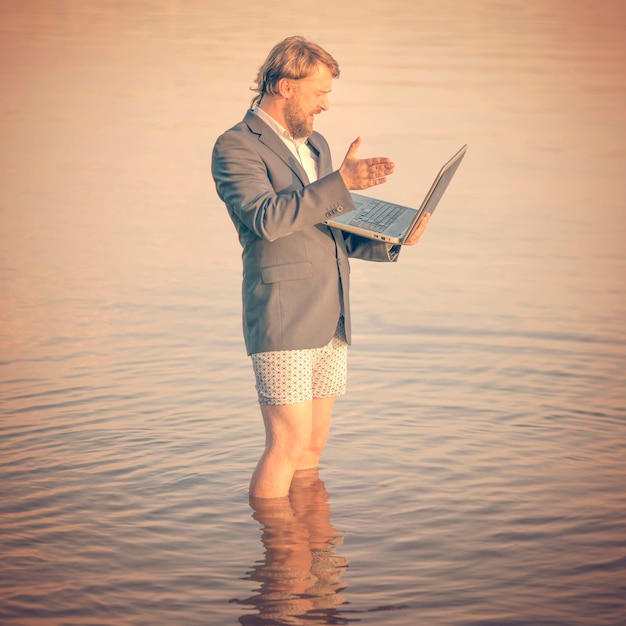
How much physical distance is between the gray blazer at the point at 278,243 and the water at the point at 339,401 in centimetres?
81

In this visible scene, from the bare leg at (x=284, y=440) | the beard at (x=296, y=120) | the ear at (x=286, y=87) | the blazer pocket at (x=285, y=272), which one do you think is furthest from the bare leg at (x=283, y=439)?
the ear at (x=286, y=87)

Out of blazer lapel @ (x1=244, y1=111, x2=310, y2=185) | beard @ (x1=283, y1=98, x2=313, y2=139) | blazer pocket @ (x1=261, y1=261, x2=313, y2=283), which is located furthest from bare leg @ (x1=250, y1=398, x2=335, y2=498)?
beard @ (x1=283, y1=98, x2=313, y2=139)

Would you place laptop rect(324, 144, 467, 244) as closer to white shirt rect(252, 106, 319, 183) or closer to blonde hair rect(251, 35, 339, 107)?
white shirt rect(252, 106, 319, 183)

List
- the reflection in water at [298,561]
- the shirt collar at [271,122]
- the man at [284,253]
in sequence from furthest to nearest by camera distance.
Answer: the shirt collar at [271,122] → the man at [284,253] → the reflection in water at [298,561]

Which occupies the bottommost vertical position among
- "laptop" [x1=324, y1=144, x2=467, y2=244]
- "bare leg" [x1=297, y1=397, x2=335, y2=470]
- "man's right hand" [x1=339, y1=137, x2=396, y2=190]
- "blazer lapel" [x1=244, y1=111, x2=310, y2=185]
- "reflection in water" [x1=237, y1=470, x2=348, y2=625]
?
"reflection in water" [x1=237, y1=470, x2=348, y2=625]

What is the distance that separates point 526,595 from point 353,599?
1.84ft

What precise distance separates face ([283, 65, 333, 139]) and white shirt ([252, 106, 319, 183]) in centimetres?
4

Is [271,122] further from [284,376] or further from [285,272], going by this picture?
[284,376]

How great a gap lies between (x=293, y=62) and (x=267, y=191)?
465 mm

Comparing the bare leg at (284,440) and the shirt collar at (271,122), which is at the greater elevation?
the shirt collar at (271,122)

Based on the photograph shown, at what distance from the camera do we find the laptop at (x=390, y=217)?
3967 mm

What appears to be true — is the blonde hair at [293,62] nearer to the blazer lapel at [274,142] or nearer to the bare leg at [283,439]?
the blazer lapel at [274,142]

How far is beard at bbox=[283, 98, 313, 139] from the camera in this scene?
4.17 m

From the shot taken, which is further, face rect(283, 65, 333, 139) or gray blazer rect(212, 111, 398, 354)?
face rect(283, 65, 333, 139)
